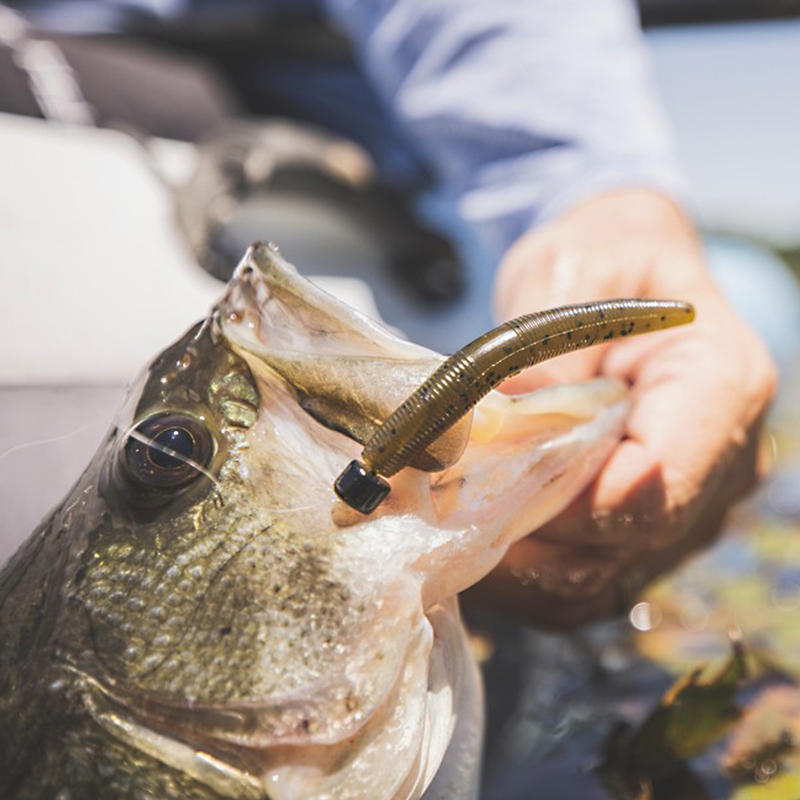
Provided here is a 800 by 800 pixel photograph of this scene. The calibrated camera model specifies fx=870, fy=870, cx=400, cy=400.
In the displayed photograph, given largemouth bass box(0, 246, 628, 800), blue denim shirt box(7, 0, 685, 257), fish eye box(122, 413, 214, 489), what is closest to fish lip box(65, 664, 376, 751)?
largemouth bass box(0, 246, 628, 800)

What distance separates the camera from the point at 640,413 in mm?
1131

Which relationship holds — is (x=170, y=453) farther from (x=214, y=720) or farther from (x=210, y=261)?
(x=210, y=261)

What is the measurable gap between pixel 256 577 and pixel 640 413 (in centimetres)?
58

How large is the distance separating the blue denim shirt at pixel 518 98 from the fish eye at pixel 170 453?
1081mm

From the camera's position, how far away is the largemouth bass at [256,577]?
0.75 metres

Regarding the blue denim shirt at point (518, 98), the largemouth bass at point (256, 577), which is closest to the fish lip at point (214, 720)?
the largemouth bass at point (256, 577)

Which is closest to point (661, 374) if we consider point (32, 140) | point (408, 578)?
point (408, 578)

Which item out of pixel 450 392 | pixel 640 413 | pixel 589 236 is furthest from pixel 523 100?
pixel 450 392

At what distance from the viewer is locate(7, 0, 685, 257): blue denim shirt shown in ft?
5.84

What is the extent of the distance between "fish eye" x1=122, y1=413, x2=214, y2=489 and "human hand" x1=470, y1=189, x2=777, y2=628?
0.45 metres

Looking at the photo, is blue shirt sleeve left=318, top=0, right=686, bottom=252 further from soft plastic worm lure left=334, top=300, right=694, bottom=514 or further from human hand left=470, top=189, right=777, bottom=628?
soft plastic worm lure left=334, top=300, right=694, bottom=514

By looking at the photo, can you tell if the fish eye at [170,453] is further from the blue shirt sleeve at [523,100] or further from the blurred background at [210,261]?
the blue shirt sleeve at [523,100]

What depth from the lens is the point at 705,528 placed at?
1.54 metres

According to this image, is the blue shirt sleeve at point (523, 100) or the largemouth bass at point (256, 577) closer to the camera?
the largemouth bass at point (256, 577)
